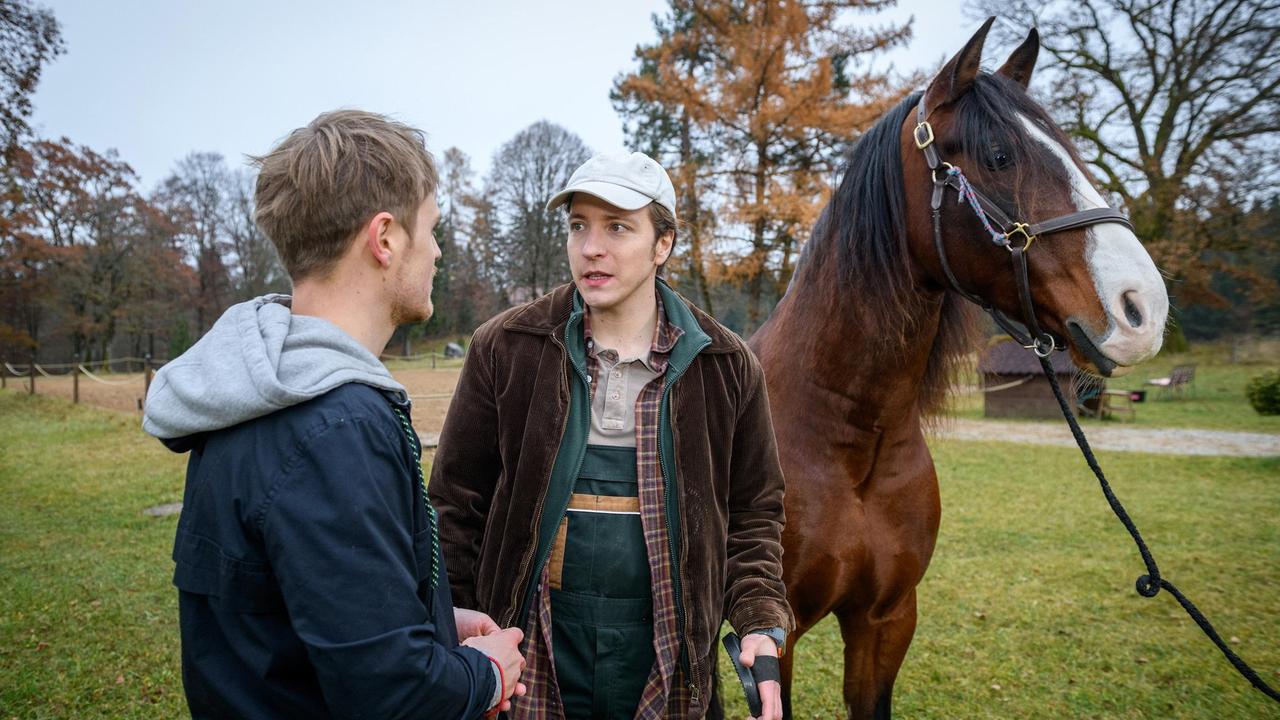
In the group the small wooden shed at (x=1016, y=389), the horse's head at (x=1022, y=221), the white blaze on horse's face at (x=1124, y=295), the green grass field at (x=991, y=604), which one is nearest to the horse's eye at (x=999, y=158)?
the horse's head at (x=1022, y=221)

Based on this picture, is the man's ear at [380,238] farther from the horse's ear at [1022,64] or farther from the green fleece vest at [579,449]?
the horse's ear at [1022,64]

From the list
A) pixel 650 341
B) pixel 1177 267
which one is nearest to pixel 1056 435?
pixel 1177 267

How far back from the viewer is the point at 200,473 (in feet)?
3.38

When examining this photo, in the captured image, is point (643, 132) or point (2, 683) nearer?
point (2, 683)

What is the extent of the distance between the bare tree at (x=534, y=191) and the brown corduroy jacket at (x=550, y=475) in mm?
27262

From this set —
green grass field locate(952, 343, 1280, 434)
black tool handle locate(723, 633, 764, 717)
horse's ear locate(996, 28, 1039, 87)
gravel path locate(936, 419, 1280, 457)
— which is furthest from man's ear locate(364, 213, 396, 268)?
gravel path locate(936, 419, 1280, 457)

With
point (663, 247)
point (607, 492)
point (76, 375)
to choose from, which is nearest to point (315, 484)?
point (607, 492)

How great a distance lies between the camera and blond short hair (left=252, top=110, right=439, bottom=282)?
1109 millimetres

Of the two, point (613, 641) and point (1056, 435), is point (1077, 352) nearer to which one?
point (613, 641)

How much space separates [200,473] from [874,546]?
2.02 m

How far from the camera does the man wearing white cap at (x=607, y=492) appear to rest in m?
1.63

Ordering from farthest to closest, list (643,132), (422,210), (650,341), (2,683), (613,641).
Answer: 1. (643,132)
2. (2,683)
3. (650,341)
4. (613,641)
5. (422,210)

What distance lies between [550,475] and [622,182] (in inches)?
29.2

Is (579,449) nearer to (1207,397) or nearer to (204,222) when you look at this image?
(1207,397)
